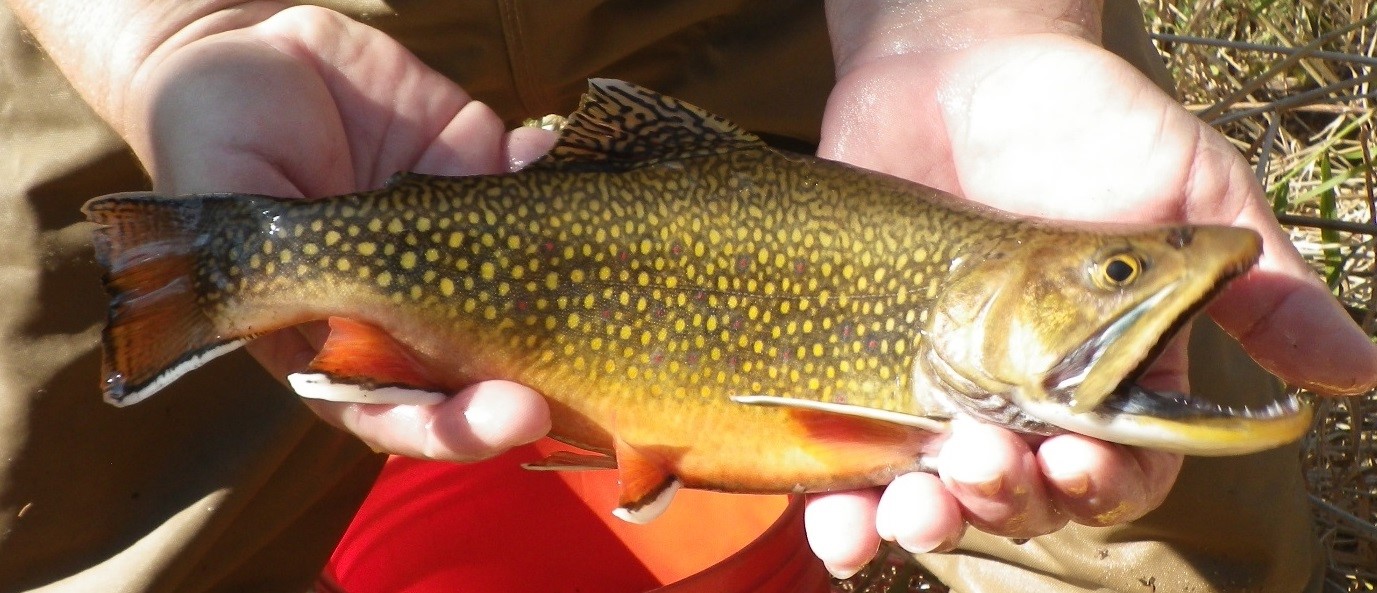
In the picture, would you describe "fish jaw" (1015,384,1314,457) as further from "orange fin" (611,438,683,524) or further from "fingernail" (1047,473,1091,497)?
"orange fin" (611,438,683,524)

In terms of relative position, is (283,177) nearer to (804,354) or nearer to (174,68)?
(174,68)

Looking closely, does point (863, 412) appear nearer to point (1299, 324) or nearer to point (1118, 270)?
point (1118, 270)

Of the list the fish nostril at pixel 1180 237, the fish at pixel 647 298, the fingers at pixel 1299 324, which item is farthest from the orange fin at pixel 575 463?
the fingers at pixel 1299 324

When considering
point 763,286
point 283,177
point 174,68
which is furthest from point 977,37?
point 174,68

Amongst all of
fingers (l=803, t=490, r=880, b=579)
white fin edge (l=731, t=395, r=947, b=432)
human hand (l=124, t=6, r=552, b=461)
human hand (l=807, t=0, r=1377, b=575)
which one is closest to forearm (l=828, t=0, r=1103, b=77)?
human hand (l=807, t=0, r=1377, b=575)

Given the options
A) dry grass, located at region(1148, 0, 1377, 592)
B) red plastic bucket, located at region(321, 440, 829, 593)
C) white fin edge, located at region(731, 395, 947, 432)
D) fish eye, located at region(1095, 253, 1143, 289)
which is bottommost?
red plastic bucket, located at region(321, 440, 829, 593)

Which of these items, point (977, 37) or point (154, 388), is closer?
point (154, 388)

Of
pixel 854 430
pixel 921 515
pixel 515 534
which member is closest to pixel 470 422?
pixel 854 430
